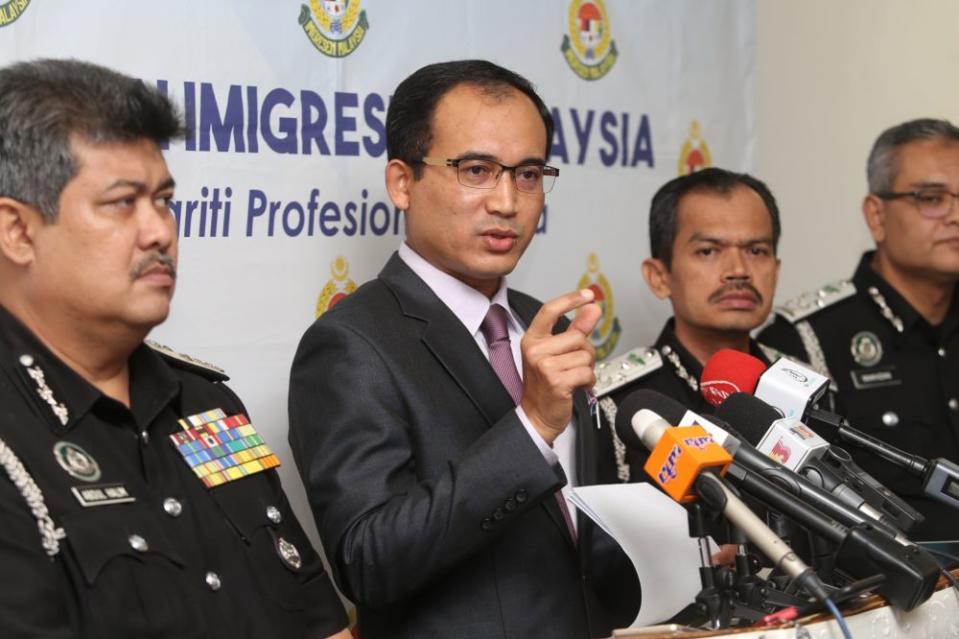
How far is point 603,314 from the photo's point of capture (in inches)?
133

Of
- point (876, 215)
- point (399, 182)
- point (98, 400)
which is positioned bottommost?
point (98, 400)

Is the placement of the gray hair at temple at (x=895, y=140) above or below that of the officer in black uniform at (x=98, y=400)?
above

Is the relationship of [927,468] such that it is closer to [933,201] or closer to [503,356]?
[503,356]

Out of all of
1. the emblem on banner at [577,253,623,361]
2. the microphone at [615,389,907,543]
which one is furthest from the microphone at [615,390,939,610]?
the emblem on banner at [577,253,623,361]

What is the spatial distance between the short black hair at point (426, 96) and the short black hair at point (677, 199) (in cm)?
73

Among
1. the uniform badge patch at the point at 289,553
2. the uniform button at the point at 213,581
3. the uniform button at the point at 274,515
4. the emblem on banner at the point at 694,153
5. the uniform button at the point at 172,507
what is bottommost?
the uniform badge patch at the point at 289,553

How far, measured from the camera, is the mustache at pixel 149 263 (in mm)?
1645

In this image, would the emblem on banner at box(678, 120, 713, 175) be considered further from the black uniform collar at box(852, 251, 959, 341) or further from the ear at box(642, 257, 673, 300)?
the ear at box(642, 257, 673, 300)

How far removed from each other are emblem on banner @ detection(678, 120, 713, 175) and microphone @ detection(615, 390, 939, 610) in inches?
88.8

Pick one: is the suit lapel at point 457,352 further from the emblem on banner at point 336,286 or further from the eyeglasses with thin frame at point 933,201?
Result: the eyeglasses with thin frame at point 933,201

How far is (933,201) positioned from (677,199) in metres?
0.75

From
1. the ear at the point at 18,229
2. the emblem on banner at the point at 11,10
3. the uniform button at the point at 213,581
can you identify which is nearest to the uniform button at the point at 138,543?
the uniform button at the point at 213,581

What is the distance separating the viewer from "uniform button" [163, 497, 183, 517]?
1.67 m

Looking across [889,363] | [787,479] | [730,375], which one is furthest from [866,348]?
[787,479]
